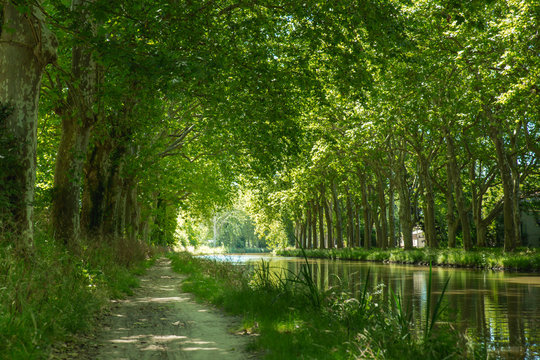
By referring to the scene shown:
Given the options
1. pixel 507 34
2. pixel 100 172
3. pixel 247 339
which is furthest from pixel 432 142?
pixel 247 339

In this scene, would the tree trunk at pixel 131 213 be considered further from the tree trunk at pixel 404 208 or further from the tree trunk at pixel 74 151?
the tree trunk at pixel 404 208

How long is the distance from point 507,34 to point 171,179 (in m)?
17.6

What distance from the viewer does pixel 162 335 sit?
7281mm

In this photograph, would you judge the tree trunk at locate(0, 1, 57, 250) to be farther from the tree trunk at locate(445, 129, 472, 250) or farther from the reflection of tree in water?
the tree trunk at locate(445, 129, 472, 250)

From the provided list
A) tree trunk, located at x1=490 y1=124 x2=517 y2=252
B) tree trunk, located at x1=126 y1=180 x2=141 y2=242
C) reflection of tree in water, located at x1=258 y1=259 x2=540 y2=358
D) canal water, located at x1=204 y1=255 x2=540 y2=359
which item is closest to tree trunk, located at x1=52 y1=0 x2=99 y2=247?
canal water, located at x1=204 y1=255 x2=540 y2=359

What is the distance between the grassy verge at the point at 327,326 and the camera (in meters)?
5.31

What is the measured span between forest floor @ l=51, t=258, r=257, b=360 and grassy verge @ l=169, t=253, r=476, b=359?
375 mm

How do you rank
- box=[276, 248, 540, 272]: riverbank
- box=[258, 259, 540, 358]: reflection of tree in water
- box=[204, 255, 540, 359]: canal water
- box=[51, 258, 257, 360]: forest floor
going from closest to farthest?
1. box=[51, 258, 257, 360]: forest floor
2. box=[204, 255, 540, 359]: canal water
3. box=[258, 259, 540, 358]: reflection of tree in water
4. box=[276, 248, 540, 272]: riverbank

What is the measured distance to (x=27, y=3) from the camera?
8.16 meters

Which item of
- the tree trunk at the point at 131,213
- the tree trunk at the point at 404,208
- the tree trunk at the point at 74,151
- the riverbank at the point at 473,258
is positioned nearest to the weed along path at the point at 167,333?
the tree trunk at the point at 74,151

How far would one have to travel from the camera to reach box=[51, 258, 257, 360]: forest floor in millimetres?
6016

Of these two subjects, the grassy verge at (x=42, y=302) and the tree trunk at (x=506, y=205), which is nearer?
the grassy verge at (x=42, y=302)

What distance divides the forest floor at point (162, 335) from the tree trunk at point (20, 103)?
93.5 inches

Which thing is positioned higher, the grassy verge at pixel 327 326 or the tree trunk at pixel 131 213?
the tree trunk at pixel 131 213
